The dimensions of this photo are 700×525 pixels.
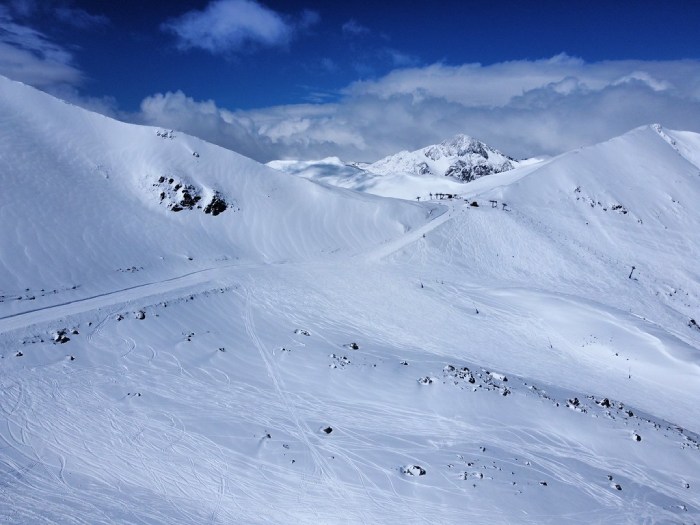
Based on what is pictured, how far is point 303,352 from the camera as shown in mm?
18125

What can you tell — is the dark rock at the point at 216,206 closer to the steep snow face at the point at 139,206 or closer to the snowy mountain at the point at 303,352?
the steep snow face at the point at 139,206

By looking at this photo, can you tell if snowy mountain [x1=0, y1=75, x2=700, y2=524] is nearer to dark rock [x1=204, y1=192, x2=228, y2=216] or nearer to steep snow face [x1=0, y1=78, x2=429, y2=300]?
steep snow face [x1=0, y1=78, x2=429, y2=300]

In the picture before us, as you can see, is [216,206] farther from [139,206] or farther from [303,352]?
[303,352]

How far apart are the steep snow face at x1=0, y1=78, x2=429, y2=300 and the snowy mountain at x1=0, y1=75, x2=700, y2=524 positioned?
225 millimetres

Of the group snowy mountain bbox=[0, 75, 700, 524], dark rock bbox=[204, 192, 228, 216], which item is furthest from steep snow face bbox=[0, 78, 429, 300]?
snowy mountain bbox=[0, 75, 700, 524]

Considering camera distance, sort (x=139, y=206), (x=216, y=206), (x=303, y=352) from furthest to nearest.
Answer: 1. (x=216, y=206)
2. (x=139, y=206)
3. (x=303, y=352)

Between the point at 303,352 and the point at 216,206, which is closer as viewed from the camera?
the point at 303,352

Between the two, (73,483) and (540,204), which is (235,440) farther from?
(540,204)

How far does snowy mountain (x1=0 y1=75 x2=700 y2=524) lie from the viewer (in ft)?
34.6

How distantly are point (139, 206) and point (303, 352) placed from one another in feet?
82.5

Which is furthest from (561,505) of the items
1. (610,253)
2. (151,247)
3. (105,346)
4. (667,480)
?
(610,253)

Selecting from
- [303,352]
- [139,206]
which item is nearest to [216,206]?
[139,206]

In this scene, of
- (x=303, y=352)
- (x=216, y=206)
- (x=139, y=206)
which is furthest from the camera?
(x=216, y=206)

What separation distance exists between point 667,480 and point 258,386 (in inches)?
532
